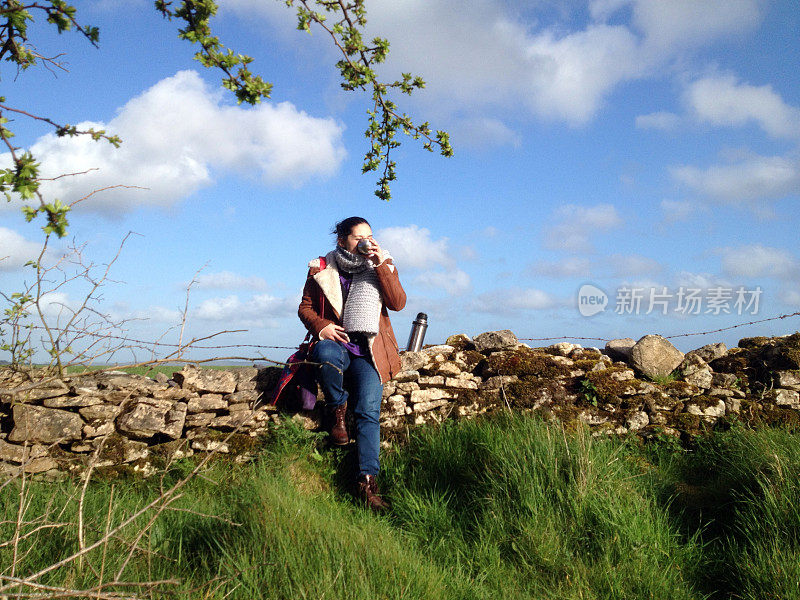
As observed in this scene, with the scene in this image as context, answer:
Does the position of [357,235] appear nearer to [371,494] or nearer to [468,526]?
[371,494]

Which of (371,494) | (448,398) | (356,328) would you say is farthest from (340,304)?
(371,494)

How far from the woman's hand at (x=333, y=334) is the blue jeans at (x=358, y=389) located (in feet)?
0.18

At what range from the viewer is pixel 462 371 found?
236 inches

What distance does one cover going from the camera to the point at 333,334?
16.6ft

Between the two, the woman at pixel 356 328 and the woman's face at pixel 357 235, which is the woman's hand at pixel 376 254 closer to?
the woman at pixel 356 328

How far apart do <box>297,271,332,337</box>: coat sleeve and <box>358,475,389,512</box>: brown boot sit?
4.42 ft

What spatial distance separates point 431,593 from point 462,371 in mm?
2920

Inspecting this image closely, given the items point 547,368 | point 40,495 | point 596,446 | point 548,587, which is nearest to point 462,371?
point 547,368

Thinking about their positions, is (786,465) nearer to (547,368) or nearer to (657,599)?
(657,599)

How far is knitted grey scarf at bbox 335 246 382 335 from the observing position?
200 inches

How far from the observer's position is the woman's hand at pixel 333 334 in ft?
16.6

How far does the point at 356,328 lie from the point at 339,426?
902 mm

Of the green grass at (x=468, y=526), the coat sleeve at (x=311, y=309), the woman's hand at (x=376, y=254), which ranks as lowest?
the green grass at (x=468, y=526)

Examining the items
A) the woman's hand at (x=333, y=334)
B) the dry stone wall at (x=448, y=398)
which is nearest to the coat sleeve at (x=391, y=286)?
the woman's hand at (x=333, y=334)
